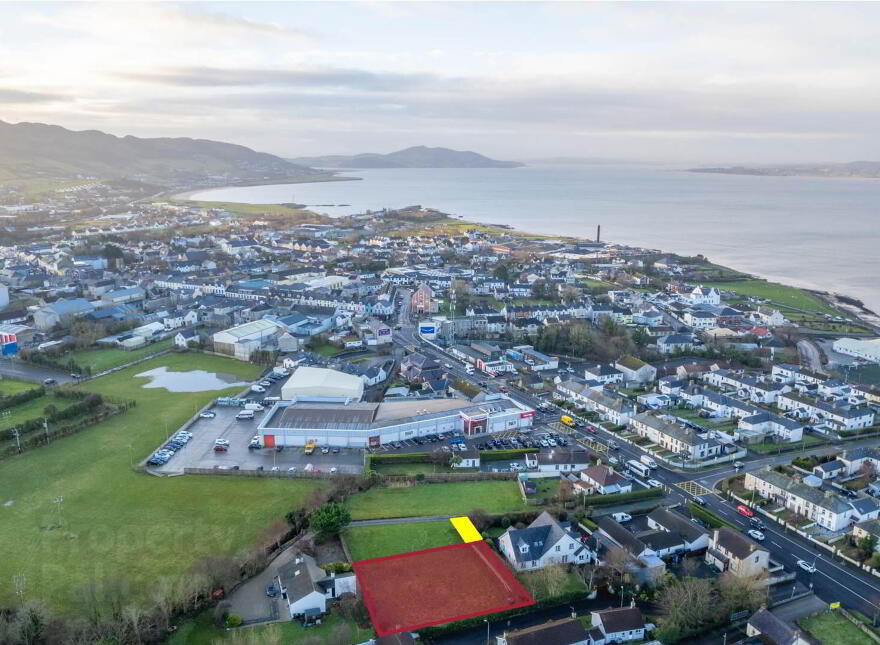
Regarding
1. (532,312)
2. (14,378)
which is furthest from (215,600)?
(532,312)

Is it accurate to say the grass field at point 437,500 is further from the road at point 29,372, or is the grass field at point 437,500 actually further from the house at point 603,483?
the road at point 29,372

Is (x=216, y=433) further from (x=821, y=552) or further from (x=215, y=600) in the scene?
(x=821, y=552)

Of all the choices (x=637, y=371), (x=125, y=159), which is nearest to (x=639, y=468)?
(x=637, y=371)

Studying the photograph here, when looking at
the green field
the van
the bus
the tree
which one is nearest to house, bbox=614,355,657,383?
the van

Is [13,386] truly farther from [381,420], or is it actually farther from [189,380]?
[381,420]

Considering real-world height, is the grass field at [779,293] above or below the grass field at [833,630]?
above

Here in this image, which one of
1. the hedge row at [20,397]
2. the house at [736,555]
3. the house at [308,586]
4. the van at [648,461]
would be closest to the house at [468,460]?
the van at [648,461]
